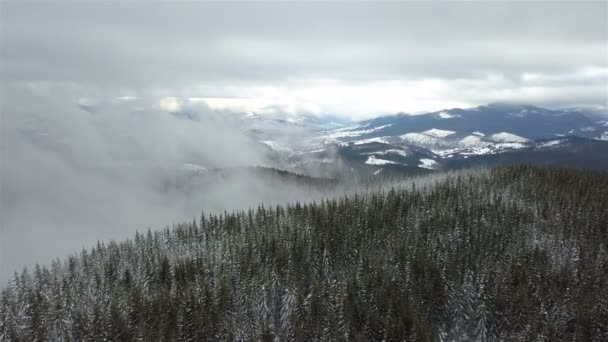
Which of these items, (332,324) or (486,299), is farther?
(486,299)

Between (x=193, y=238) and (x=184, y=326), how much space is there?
6823 centimetres

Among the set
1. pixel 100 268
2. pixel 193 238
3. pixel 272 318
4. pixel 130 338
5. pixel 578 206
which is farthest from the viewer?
pixel 193 238

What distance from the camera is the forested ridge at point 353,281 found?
74250 millimetres

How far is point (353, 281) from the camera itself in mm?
86312

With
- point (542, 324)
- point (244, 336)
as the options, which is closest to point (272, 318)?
point (244, 336)

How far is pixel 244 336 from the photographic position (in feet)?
247

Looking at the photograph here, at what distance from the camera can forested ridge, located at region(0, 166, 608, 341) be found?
74250mm

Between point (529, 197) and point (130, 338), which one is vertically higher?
point (529, 197)

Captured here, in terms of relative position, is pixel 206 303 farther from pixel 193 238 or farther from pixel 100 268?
pixel 193 238

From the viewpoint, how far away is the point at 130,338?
71.1m

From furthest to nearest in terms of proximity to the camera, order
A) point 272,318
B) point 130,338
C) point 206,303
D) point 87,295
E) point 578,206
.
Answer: point 578,206 → point 87,295 → point 272,318 → point 206,303 → point 130,338

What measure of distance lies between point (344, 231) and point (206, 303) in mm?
48185

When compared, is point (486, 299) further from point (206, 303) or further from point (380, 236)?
point (206, 303)

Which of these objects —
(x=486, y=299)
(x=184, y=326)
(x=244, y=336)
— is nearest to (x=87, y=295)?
(x=184, y=326)
